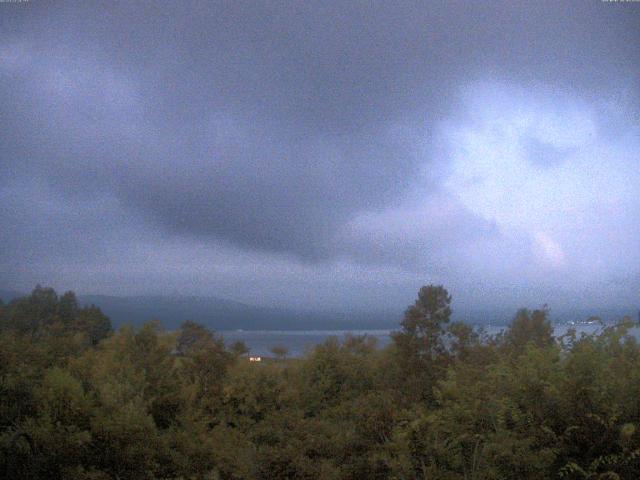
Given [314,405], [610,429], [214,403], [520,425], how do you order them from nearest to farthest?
[610,429]
[520,425]
[214,403]
[314,405]

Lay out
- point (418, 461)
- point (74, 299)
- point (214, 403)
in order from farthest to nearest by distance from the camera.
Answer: point (74, 299)
point (214, 403)
point (418, 461)

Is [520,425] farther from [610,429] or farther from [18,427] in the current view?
[18,427]

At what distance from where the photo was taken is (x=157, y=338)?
1081cm

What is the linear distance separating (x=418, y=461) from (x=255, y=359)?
365 inches

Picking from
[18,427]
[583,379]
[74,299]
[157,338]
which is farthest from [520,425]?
[74,299]

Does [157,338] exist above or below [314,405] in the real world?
above

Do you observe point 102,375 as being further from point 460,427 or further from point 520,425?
point 520,425

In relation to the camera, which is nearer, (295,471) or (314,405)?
(295,471)

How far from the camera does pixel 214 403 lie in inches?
507

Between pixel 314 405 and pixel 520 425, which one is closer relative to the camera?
pixel 520 425

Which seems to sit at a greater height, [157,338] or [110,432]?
[157,338]

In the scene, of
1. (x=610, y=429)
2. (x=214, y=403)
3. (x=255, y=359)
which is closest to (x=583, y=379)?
(x=610, y=429)

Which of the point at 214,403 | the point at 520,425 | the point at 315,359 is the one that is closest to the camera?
the point at 520,425

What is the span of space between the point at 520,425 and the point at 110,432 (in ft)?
14.4
